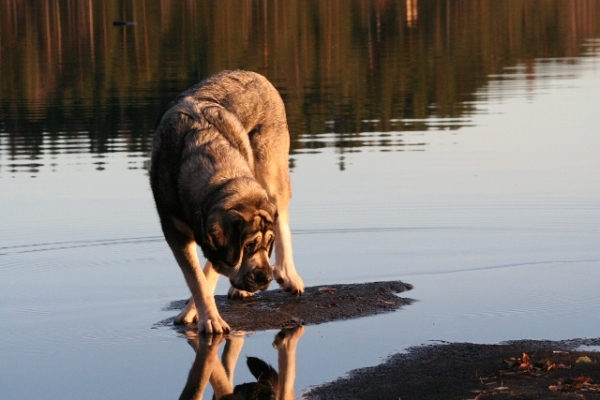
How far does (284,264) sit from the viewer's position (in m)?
11.3

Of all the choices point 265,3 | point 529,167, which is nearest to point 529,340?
point 529,167

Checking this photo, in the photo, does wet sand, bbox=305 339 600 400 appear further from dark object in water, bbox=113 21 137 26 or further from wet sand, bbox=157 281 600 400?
dark object in water, bbox=113 21 137 26

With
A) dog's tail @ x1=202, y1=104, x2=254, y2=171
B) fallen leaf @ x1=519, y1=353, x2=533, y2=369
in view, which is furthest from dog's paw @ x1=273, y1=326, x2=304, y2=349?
fallen leaf @ x1=519, y1=353, x2=533, y2=369

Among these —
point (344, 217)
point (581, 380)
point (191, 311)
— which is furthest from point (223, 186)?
point (344, 217)

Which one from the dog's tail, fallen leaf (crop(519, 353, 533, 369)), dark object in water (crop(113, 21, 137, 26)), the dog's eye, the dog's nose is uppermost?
dark object in water (crop(113, 21, 137, 26))

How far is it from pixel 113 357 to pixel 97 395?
99cm

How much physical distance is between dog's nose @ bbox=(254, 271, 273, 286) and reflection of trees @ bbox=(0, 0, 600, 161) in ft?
44.7

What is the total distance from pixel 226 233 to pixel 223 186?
406 mm

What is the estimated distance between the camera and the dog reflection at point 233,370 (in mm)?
8477

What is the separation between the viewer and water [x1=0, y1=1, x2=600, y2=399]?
31.8ft

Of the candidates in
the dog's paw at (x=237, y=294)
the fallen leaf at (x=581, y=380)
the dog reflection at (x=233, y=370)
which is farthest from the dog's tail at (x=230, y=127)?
the fallen leaf at (x=581, y=380)

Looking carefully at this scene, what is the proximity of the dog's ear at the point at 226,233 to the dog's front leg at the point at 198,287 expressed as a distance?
0.78 meters

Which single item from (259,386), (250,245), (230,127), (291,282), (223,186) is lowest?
(259,386)

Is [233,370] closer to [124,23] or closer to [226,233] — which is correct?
[226,233]
